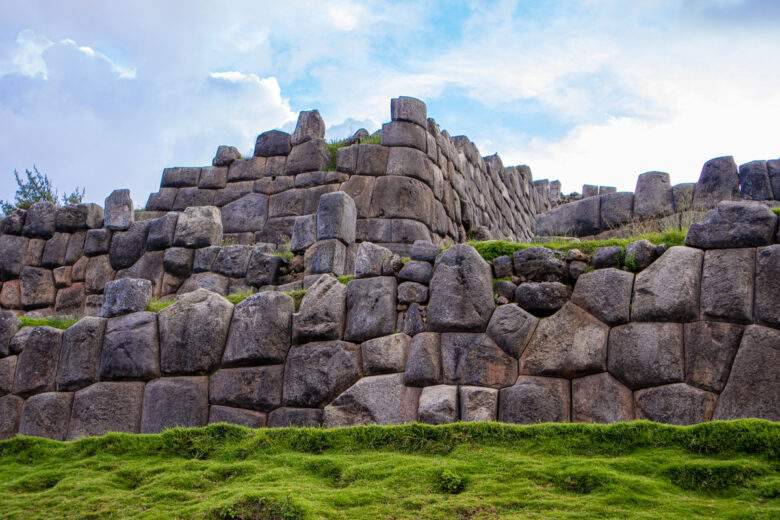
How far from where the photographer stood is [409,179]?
754 inches

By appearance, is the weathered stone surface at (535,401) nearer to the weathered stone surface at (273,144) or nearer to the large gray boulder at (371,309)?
the large gray boulder at (371,309)

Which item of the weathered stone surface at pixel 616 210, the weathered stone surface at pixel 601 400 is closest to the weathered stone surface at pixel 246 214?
the weathered stone surface at pixel 616 210

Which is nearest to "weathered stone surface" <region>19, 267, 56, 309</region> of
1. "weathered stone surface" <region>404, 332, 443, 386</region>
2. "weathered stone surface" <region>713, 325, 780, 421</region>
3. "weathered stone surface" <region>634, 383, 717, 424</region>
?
"weathered stone surface" <region>404, 332, 443, 386</region>

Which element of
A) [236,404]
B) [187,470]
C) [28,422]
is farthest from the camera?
[28,422]

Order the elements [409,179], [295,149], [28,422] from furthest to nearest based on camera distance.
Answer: [295,149]
[409,179]
[28,422]

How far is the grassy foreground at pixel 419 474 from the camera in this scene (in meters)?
7.54

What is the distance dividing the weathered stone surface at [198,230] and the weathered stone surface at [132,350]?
4.13 meters

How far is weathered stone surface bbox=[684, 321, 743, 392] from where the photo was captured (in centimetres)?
1041

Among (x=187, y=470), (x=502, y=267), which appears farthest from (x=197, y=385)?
(x=502, y=267)

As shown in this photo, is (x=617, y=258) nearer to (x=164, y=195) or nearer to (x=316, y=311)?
(x=316, y=311)

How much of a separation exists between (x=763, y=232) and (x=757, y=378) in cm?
183

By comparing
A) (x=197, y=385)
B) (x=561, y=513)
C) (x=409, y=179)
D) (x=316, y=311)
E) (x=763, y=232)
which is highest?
(x=409, y=179)

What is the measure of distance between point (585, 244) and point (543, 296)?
1010 mm

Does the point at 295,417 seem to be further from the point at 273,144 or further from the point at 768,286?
the point at 273,144
